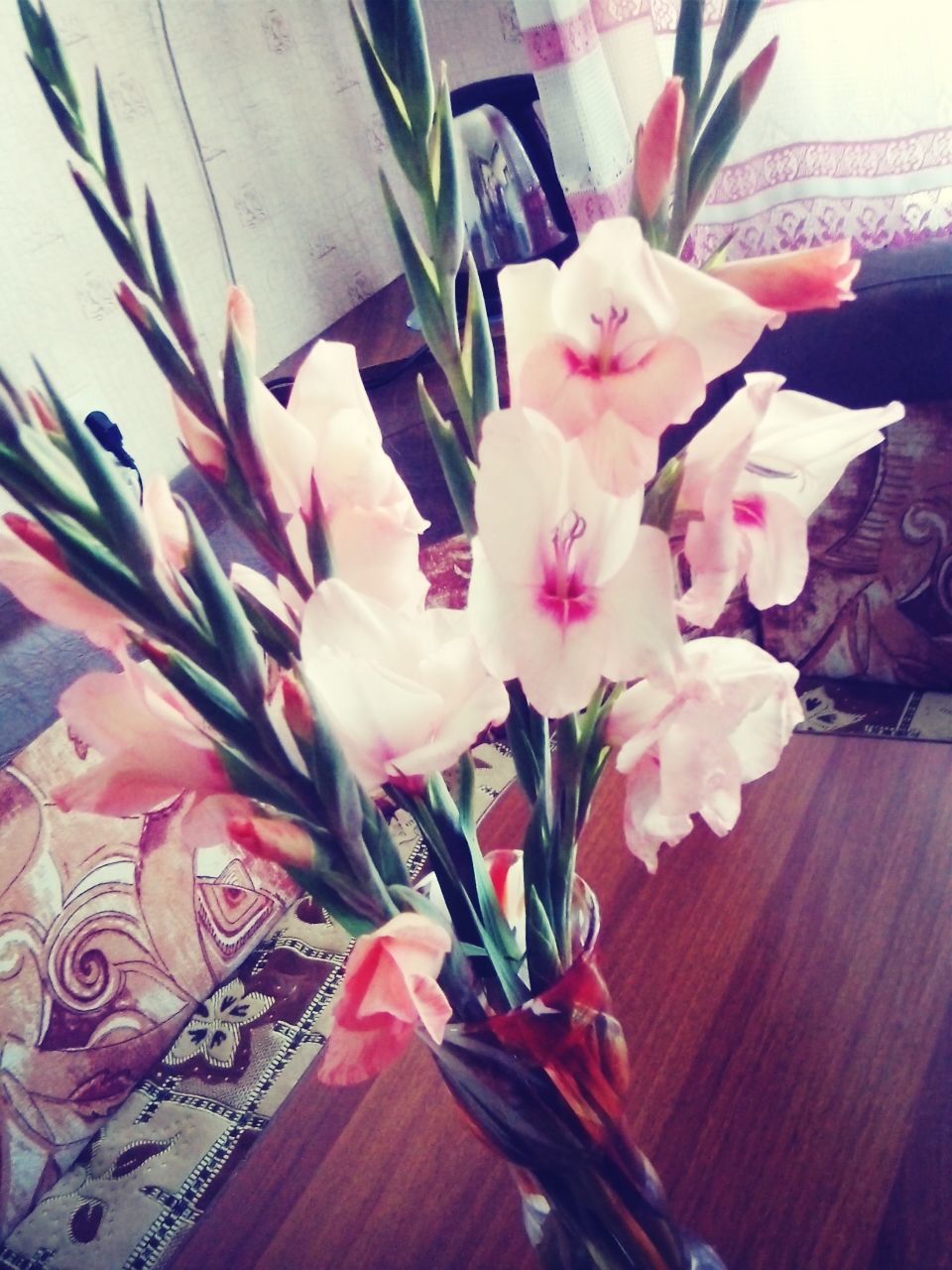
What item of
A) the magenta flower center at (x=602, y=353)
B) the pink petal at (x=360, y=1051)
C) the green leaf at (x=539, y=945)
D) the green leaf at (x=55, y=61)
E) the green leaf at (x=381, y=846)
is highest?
the green leaf at (x=55, y=61)

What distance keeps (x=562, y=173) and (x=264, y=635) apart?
39.0 inches

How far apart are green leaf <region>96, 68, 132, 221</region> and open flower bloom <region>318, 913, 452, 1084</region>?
252 millimetres

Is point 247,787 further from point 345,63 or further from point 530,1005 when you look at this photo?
point 345,63

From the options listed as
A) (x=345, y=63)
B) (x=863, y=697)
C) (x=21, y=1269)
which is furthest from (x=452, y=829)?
(x=345, y=63)

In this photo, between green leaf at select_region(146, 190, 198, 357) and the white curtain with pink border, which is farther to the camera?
the white curtain with pink border

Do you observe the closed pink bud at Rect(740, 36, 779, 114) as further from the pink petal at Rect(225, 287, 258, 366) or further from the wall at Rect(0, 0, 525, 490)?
the wall at Rect(0, 0, 525, 490)

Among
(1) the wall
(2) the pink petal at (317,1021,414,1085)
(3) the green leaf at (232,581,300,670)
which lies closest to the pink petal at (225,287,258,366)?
(3) the green leaf at (232,581,300,670)

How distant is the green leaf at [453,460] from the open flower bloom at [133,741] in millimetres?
135

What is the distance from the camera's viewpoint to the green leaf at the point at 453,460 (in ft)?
1.32

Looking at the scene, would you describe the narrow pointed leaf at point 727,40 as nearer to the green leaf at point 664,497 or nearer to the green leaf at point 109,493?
the green leaf at point 664,497

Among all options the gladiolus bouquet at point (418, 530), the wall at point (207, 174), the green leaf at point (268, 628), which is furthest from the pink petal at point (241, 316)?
the wall at point (207, 174)

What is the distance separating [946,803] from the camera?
0.83 m

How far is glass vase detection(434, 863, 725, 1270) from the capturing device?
437mm

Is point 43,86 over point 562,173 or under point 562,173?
over
